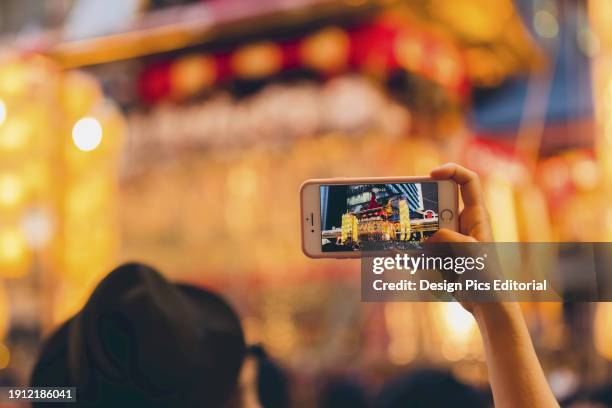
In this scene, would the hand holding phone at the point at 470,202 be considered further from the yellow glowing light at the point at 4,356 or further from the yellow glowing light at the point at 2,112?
the yellow glowing light at the point at 2,112

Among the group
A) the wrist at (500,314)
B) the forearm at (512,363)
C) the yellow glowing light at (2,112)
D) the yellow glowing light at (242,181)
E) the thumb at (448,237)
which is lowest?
the forearm at (512,363)

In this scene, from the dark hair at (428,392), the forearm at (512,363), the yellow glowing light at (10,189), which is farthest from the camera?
the yellow glowing light at (10,189)

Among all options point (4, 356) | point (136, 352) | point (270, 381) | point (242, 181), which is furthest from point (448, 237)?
point (4, 356)

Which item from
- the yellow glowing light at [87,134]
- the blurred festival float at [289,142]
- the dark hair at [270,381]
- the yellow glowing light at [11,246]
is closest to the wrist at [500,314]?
the dark hair at [270,381]

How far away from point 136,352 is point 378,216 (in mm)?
336

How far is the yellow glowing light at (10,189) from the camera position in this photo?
91.7 inches

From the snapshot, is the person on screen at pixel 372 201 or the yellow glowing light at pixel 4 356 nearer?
the person on screen at pixel 372 201

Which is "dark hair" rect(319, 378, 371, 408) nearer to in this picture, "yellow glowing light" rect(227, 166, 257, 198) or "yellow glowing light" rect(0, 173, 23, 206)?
"yellow glowing light" rect(227, 166, 257, 198)

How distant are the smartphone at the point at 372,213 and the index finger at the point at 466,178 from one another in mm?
27

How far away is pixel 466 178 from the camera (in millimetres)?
753

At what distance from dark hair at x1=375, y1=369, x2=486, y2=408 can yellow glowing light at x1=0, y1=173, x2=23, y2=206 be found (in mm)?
1451

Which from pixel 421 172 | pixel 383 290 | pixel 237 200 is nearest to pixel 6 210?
pixel 237 200

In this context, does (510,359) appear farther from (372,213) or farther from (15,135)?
(15,135)

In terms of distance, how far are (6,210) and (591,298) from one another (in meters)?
1.94
